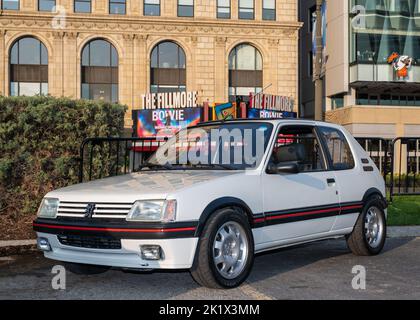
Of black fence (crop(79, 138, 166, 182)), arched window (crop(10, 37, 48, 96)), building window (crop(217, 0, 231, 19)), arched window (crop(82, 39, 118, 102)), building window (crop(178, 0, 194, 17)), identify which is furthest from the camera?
building window (crop(217, 0, 231, 19))

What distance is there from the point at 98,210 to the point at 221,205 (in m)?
1.14

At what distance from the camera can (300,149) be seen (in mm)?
6363

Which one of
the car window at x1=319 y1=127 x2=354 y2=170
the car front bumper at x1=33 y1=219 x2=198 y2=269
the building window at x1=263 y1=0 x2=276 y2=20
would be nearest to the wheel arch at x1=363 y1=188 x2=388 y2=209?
the car window at x1=319 y1=127 x2=354 y2=170

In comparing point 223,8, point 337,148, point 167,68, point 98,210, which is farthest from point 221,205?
point 223,8

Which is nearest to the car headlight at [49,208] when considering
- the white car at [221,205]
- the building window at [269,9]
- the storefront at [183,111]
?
the white car at [221,205]

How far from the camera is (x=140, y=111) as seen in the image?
1623 inches

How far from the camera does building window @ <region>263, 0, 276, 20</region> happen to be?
4469 cm

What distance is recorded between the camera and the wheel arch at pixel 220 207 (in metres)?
5.25

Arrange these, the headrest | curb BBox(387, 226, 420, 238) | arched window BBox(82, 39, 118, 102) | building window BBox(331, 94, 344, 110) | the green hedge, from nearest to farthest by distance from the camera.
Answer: the headrest, the green hedge, curb BBox(387, 226, 420, 238), arched window BBox(82, 39, 118, 102), building window BBox(331, 94, 344, 110)

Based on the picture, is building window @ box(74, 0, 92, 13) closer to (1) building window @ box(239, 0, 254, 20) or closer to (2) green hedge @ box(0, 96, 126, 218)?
(1) building window @ box(239, 0, 254, 20)

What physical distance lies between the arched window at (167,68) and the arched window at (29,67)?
798 cm

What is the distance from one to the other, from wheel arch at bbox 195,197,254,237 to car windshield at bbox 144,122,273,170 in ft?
1.69

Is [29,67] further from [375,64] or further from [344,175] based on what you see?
[344,175]
